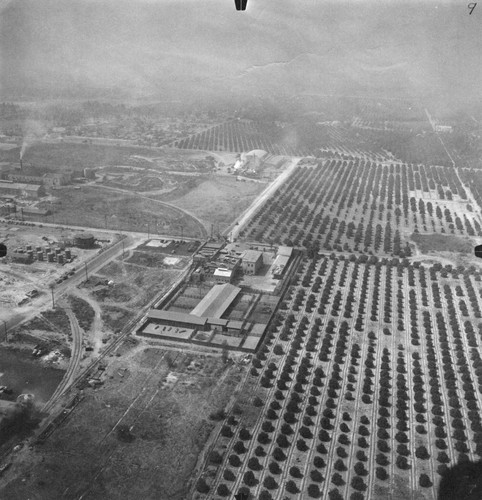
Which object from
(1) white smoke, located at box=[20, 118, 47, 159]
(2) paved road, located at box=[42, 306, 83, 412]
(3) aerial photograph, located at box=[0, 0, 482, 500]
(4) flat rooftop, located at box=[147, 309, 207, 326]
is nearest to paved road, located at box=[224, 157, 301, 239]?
(3) aerial photograph, located at box=[0, 0, 482, 500]

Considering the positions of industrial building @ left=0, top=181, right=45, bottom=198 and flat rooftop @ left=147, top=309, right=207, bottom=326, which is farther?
industrial building @ left=0, top=181, right=45, bottom=198

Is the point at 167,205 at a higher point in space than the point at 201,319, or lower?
lower

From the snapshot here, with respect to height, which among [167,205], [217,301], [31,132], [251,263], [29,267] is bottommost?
[167,205]

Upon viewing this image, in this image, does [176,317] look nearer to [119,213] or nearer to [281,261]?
[281,261]

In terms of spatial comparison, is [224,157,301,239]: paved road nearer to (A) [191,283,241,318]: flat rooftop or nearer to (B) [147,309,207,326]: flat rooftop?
(A) [191,283,241,318]: flat rooftop

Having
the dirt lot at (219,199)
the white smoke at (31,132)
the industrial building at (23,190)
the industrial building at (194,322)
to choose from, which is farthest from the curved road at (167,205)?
the white smoke at (31,132)

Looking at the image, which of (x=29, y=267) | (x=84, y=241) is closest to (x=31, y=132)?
(x=84, y=241)

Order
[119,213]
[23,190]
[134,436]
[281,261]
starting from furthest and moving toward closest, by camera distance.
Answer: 1. [23,190]
2. [119,213]
3. [281,261]
4. [134,436]

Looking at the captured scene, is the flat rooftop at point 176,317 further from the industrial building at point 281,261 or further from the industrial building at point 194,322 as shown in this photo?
the industrial building at point 281,261
